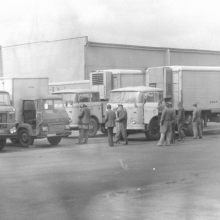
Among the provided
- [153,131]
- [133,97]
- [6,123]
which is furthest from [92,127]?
[6,123]

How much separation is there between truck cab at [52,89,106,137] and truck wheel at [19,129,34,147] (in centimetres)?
462

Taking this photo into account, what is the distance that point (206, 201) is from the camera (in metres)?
8.41

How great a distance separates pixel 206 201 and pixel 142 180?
244cm

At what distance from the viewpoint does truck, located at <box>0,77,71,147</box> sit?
1884 centimetres

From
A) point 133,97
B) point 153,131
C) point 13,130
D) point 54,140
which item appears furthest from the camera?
point 133,97

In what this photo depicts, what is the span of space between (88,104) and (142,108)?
11.7 ft

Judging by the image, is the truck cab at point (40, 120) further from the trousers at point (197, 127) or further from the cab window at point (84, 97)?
the trousers at point (197, 127)

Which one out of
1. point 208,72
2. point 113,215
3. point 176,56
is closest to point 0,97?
point 208,72

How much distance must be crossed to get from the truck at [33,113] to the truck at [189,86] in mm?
5689

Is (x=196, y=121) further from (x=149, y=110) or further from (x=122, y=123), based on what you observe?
(x=122, y=123)

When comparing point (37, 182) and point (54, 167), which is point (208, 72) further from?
point (37, 182)

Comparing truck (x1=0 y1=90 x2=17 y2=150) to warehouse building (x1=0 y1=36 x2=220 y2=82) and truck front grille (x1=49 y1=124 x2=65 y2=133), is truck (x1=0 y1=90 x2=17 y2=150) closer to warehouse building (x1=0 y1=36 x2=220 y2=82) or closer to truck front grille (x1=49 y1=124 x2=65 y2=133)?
truck front grille (x1=49 y1=124 x2=65 y2=133)

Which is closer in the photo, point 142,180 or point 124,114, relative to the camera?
point 142,180

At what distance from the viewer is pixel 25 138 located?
19.2 meters
